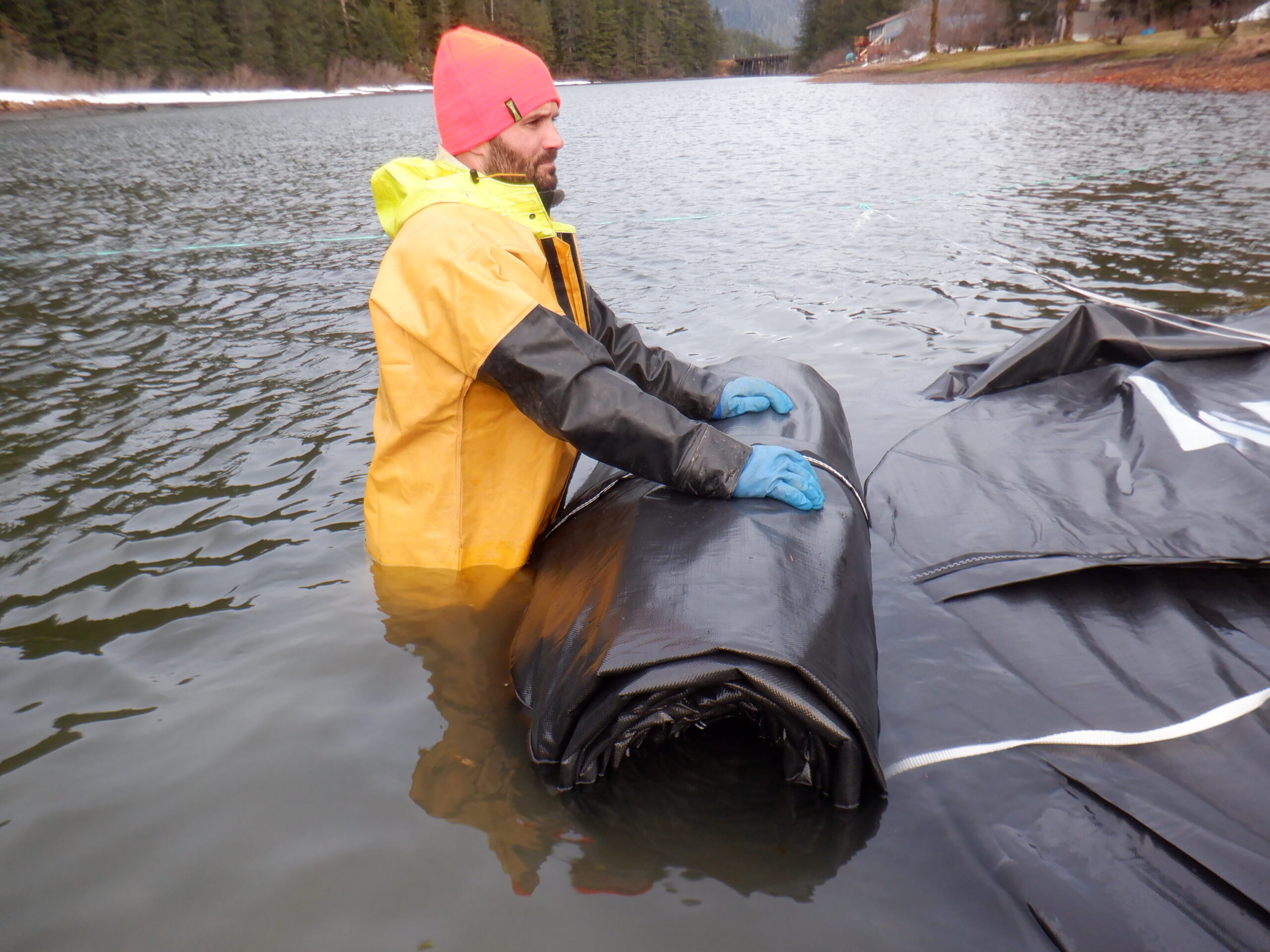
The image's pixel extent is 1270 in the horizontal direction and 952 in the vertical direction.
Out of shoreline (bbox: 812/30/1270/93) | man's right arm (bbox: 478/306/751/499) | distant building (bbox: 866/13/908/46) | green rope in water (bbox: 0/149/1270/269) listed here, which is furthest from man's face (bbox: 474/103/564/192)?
distant building (bbox: 866/13/908/46)

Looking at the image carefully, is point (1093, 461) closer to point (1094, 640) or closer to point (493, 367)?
→ point (1094, 640)

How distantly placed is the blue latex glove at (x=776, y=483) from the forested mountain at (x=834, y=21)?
108m

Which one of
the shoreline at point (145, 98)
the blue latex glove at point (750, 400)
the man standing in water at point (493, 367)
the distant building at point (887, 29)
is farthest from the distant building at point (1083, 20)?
the man standing in water at point (493, 367)

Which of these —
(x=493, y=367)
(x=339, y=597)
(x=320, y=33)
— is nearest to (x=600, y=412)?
(x=493, y=367)

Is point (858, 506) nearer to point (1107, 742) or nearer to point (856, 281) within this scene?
point (1107, 742)

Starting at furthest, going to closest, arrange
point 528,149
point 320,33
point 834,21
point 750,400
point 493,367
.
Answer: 1. point 834,21
2. point 320,33
3. point 750,400
4. point 528,149
5. point 493,367

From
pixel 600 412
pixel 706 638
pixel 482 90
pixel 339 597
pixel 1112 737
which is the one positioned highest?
pixel 482 90

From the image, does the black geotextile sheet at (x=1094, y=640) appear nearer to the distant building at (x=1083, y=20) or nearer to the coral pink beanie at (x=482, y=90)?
the coral pink beanie at (x=482, y=90)

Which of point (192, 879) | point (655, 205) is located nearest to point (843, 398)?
point (192, 879)

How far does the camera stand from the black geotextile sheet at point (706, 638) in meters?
2.02

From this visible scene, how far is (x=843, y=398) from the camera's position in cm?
518

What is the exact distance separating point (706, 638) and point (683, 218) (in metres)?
10.7

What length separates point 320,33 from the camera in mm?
72250

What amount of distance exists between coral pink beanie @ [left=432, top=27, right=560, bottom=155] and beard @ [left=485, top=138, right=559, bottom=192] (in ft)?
0.18
